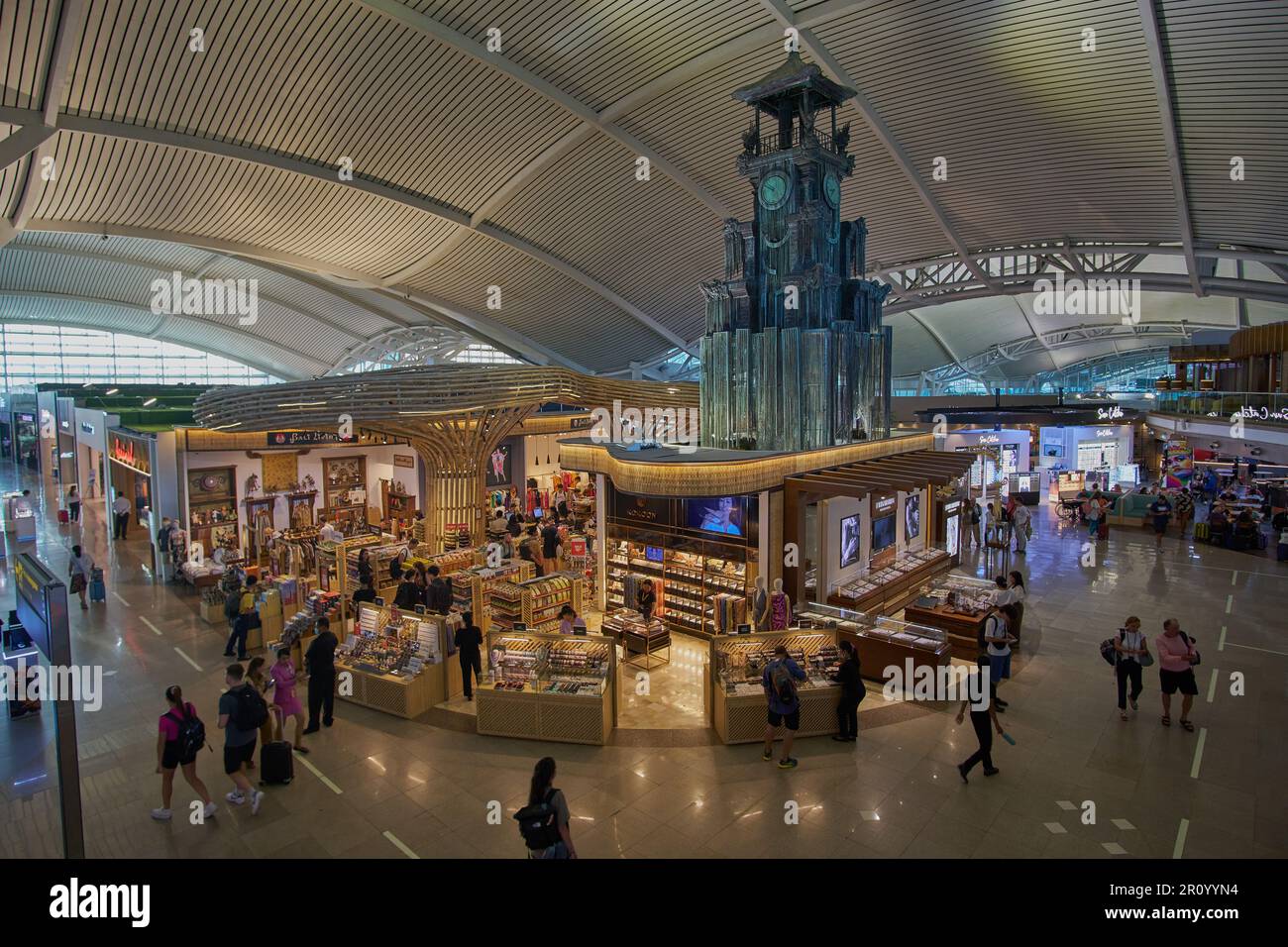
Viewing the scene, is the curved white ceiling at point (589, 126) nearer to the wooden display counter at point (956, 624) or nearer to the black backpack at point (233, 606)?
the black backpack at point (233, 606)

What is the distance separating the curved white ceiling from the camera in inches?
536

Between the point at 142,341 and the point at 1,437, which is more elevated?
the point at 142,341

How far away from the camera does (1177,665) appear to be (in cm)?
775

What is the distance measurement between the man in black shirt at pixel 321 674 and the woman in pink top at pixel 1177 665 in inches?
367

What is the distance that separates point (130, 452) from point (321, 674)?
45.4ft

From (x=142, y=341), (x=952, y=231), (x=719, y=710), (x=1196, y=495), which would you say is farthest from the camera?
(x=142, y=341)

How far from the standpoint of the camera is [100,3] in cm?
1206

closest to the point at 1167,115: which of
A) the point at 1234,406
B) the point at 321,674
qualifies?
the point at 1234,406

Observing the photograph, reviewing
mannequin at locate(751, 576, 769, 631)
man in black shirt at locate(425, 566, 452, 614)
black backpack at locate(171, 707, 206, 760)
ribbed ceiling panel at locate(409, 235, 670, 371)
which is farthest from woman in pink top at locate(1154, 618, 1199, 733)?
ribbed ceiling panel at locate(409, 235, 670, 371)

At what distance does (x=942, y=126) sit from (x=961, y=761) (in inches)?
649

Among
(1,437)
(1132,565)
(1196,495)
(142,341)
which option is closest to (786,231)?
(1132,565)

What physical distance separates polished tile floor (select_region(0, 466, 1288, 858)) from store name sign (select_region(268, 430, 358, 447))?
7603 millimetres

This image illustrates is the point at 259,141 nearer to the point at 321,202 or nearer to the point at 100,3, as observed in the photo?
the point at 321,202

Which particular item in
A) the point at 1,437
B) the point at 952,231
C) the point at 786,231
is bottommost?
the point at 1,437
